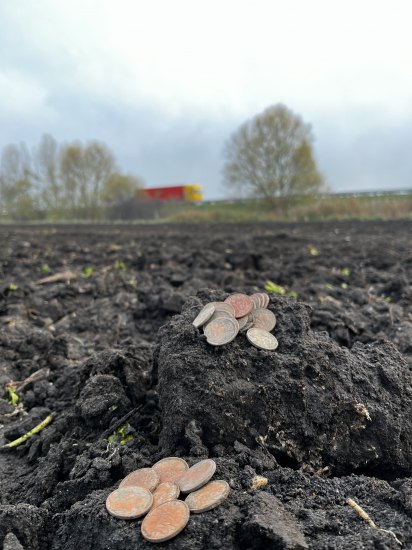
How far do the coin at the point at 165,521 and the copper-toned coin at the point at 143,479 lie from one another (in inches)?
6.7

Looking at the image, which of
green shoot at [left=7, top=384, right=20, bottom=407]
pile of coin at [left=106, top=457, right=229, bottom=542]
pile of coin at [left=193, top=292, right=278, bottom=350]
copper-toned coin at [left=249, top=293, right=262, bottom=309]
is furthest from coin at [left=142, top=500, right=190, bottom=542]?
green shoot at [left=7, top=384, right=20, bottom=407]

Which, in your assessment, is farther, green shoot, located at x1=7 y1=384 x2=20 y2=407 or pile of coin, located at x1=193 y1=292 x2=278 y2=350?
green shoot, located at x1=7 y1=384 x2=20 y2=407

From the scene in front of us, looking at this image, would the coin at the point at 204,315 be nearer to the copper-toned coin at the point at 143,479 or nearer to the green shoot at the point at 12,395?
the copper-toned coin at the point at 143,479

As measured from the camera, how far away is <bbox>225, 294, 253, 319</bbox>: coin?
10.2 ft

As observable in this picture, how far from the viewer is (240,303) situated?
3199 mm

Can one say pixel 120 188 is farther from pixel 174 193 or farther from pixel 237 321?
pixel 237 321

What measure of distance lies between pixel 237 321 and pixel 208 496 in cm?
110

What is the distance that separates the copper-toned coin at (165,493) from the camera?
2232mm

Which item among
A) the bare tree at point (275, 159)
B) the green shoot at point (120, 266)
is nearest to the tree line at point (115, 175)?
the bare tree at point (275, 159)

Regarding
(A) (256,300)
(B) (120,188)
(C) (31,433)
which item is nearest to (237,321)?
(A) (256,300)

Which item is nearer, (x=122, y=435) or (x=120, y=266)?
(x=122, y=435)

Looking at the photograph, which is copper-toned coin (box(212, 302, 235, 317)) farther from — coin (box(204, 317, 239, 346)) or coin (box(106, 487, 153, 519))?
coin (box(106, 487, 153, 519))

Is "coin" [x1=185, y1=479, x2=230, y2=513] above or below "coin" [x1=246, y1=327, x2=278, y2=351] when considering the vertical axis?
below

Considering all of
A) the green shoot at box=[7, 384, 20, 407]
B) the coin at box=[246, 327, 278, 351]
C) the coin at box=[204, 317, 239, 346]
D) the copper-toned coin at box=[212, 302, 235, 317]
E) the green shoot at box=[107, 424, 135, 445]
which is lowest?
the green shoot at box=[7, 384, 20, 407]
